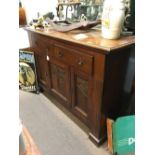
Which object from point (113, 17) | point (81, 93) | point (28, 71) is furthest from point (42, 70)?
point (113, 17)

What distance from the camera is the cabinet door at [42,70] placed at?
73.9 inches

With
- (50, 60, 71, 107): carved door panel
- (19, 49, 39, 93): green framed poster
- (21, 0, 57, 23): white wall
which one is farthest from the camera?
(21, 0, 57, 23): white wall

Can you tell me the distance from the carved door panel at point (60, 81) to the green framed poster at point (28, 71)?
403 millimetres

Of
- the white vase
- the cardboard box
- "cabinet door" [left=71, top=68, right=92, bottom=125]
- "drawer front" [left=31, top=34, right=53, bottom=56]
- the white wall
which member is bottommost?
the cardboard box

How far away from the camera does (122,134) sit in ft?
4.11

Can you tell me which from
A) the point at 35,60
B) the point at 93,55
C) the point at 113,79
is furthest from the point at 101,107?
the point at 35,60

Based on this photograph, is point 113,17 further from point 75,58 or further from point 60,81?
point 60,81

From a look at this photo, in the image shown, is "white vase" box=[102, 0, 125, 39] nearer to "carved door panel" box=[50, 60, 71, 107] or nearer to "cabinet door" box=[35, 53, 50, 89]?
"carved door panel" box=[50, 60, 71, 107]

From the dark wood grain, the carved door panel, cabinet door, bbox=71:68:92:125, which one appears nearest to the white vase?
the dark wood grain

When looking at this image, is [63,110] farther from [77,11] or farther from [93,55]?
[77,11]

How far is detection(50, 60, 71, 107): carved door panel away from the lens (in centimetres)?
155

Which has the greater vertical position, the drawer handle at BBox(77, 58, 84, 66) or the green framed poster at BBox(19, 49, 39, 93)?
the drawer handle at BBox(77, 58, 84, 66)

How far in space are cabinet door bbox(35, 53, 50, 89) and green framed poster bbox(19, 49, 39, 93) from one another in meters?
0.06
